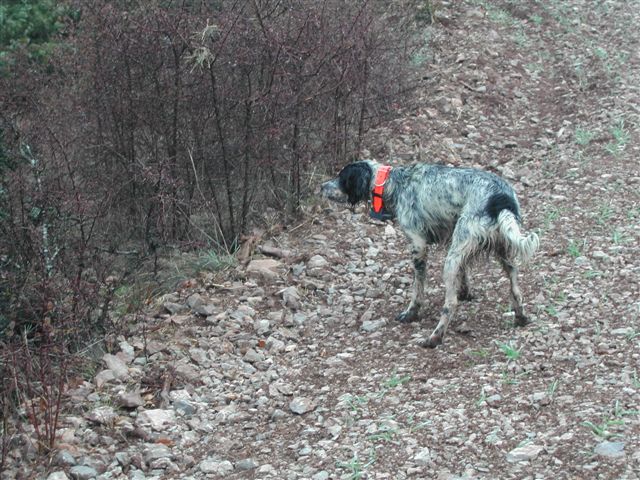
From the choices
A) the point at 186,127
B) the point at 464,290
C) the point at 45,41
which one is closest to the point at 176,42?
the point at 186,127

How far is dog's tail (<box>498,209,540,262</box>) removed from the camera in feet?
17.9

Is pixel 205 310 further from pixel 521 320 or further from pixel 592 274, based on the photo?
pixel 592 274

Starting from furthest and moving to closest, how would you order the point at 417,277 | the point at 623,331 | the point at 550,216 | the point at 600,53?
the point at 600,53 < the point at 550,216 < the point at 417,277 < the point at 623,331

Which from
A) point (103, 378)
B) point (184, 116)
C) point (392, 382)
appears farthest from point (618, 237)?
point (103, 378)

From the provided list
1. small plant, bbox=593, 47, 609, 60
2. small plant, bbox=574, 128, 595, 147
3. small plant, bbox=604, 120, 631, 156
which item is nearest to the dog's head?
small plant, bbox=604, 120, 631, 156

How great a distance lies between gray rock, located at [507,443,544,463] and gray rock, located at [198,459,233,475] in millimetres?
1565

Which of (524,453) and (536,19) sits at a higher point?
(536,19)

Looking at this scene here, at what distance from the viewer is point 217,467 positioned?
4910mm

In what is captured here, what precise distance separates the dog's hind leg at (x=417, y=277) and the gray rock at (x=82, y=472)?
256cm

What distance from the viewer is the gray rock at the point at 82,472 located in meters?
4.76

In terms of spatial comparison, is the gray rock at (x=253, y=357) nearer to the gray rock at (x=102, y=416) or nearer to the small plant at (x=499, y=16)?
the gray rock at (x=102, y=416)

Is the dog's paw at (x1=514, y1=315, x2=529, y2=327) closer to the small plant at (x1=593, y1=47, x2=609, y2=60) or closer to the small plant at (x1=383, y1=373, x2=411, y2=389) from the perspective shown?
the small plant at (x1=383, y1=373, x2=411, y2=389)

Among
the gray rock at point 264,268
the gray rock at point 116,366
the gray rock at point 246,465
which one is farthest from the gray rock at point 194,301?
the gray rock at point 246,465

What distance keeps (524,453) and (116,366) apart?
2736 millimetres
